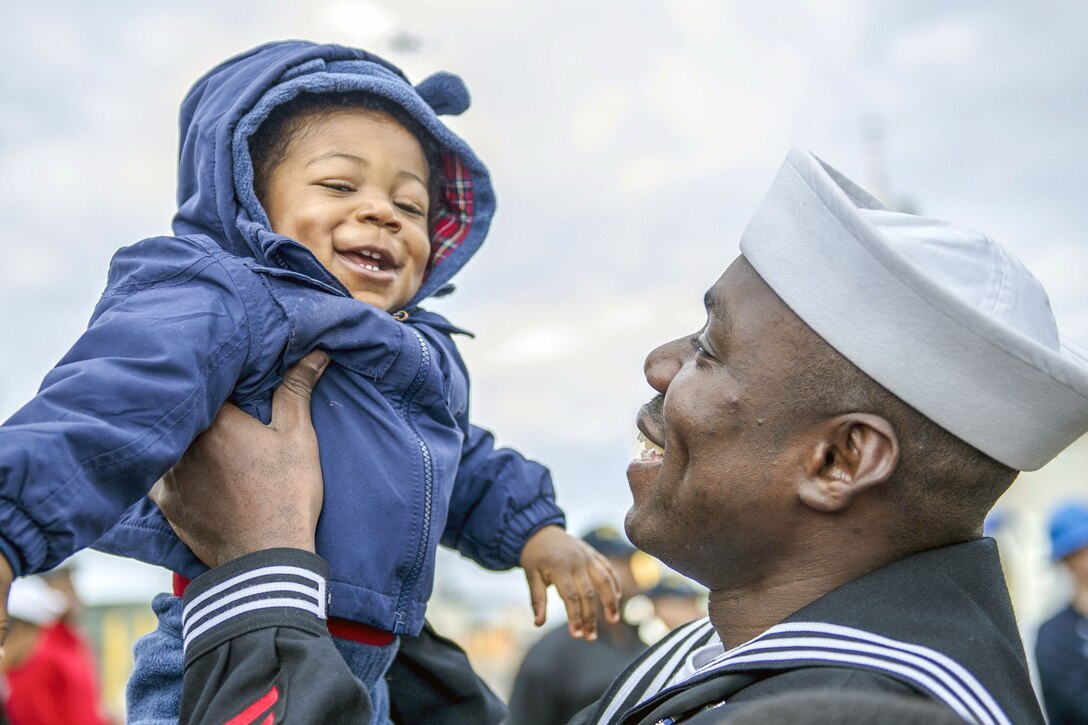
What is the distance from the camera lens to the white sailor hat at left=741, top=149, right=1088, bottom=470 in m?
1.90

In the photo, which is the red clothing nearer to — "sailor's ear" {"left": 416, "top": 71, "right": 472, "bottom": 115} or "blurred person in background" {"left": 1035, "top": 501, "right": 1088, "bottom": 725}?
"sailor's ear" {"left": 416, "top": 71, "right": 472, "bottom": 115}

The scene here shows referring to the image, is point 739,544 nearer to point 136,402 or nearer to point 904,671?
point 904,671

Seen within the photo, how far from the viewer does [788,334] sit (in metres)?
2.09

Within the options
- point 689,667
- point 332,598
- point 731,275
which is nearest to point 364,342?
point 332,598

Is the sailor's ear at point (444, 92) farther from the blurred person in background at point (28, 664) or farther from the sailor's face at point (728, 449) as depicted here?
the blurred person in background at point (28, 664)

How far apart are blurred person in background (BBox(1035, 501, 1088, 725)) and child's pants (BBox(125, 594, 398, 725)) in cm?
479

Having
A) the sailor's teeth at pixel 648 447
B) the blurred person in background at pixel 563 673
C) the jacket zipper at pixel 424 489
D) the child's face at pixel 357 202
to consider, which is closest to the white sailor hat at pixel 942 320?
→ the sailor's teeth at pixel 648 447

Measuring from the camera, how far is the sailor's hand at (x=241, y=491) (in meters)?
2.05

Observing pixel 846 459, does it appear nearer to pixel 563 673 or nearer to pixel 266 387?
pixel 266 387

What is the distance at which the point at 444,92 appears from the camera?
9.36ft

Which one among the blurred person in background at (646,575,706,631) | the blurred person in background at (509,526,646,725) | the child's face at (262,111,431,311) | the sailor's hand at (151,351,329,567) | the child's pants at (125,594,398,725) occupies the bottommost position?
the blurred person in background at (509,526,646,725)

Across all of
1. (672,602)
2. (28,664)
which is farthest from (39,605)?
(672,602)

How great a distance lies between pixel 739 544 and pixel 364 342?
84 centimetres

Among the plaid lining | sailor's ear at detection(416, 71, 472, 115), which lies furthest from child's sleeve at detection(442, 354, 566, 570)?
sailor's ear at detection(416, 71, 472, 115)
